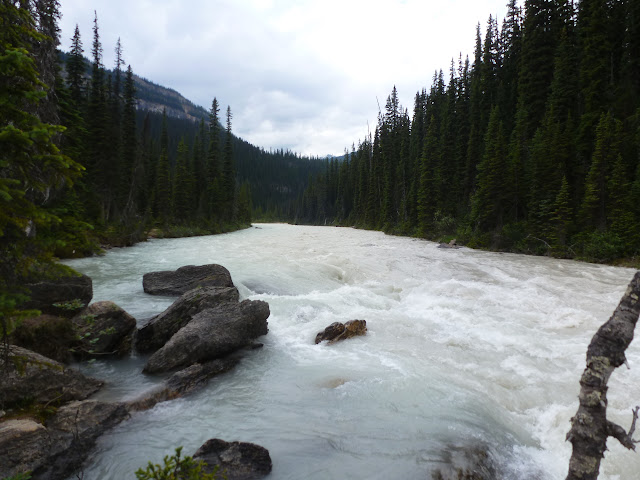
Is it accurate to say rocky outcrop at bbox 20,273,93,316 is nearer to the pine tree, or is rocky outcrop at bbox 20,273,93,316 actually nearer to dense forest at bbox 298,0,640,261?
the pine tree

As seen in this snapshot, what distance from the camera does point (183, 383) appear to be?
6211 millimetres

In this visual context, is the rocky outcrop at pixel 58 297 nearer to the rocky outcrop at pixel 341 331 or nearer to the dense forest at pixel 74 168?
the dense forest at pixel 74 168

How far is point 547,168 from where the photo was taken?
25.9 metres

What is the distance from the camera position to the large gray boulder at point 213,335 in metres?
6.92

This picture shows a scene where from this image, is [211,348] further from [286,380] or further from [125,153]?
[125,153]

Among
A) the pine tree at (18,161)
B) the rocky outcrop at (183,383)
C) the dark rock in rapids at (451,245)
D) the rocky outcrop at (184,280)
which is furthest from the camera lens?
the dark rock in rapids at (451,245)

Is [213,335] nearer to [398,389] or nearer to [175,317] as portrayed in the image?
[175,317]

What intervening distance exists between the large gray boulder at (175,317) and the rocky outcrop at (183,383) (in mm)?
1906

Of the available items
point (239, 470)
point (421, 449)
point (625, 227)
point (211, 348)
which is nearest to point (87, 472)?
point (239, 470)

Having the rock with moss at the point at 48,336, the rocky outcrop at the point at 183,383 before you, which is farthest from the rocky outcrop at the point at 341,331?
the rock with moss at the point at 48,336

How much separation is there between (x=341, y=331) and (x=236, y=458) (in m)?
5.20

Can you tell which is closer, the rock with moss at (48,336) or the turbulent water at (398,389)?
the turbulent water at (398,389)

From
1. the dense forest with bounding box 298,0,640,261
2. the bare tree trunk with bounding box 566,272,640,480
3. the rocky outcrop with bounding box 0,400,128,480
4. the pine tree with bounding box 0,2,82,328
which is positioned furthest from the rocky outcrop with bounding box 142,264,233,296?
the dense forest with bounding box 298,0,640,261

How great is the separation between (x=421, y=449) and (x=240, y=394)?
11.5 feet
